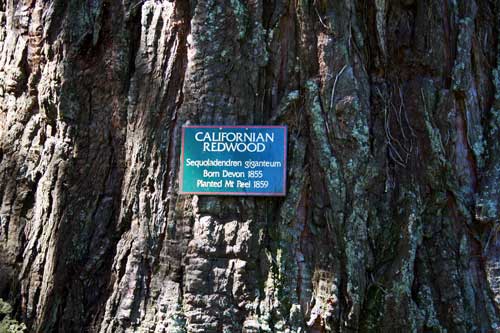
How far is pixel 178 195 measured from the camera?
99.2 inches

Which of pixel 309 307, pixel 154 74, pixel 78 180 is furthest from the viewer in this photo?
pixel 78 180

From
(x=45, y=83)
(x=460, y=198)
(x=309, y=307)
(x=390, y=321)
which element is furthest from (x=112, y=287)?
(x=460, y=198)

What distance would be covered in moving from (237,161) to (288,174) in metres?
0.24

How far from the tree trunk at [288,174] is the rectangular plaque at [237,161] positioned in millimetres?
49

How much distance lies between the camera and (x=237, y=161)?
8.25 feet

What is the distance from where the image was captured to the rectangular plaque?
249 cm

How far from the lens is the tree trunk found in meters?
2.45

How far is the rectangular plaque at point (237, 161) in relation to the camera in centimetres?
249

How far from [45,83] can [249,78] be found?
1.11m

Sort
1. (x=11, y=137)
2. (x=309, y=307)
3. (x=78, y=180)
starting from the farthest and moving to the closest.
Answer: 1. (x=11, y=137)
2. (x=78, y=180)
3. (x=309, y=307)

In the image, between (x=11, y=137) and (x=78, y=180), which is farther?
A: (x=11, y=137)

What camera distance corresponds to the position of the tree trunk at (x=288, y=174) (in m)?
2.45

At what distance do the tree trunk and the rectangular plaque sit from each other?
0.05 metres

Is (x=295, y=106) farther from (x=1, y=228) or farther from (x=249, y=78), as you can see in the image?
(x=1, y=228)
